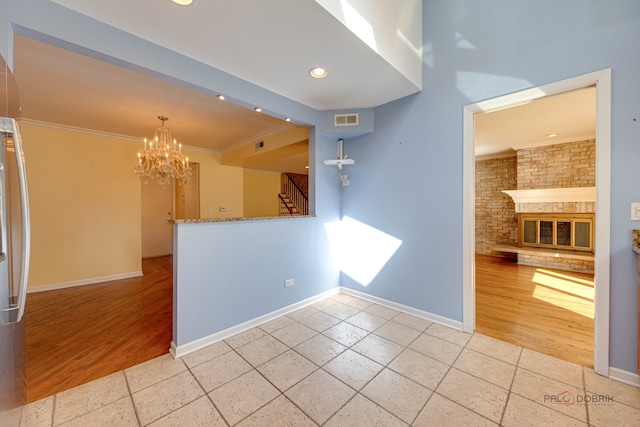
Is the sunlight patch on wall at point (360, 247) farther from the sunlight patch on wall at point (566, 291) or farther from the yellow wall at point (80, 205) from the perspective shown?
the yellow wall at point (80, 205)

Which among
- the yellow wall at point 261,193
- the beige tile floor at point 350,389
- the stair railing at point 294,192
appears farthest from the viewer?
the stair railing at point 294,192

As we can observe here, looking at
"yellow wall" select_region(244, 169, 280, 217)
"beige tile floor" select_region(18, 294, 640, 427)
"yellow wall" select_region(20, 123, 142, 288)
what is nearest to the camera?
"beige tile floor" select_region(18, 294, 640, 427)

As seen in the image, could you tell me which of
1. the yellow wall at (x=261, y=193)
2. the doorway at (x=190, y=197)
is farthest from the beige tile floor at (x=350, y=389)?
the yellow wall at (x=261, y=193)

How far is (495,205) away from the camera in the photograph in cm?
638

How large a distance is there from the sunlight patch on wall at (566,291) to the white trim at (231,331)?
3.13 metres

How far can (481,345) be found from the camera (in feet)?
7.23

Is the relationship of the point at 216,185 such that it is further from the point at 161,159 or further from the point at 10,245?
the point at 10,245

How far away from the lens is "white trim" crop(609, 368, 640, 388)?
65.8 inches

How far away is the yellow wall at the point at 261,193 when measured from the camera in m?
7.39

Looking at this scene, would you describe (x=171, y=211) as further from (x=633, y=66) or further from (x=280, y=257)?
(x=633, y=66)

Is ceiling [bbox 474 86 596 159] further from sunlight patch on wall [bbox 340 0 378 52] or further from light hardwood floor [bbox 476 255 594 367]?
light hardwood floor [bbox 476 255 594 367]

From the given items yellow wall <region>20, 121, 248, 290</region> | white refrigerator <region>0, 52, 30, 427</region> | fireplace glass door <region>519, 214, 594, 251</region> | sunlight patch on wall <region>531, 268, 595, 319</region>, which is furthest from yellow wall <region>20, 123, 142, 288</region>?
fireplace glass door <region>519, 214, 594, 251</region>

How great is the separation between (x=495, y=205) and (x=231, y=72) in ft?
22.9

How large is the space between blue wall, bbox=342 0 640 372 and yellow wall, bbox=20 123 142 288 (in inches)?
166
